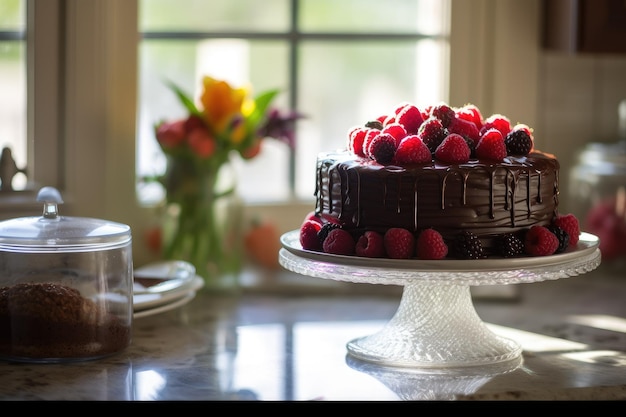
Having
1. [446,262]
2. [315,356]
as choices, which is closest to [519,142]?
[446,262]

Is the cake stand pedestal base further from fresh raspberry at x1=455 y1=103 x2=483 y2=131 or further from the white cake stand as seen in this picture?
fresh raspberry at x1=455 y1=103 x2=483 y2=131

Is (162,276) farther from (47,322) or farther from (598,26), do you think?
(598,26)

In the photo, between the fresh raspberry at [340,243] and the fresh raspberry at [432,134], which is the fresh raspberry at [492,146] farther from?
the fresh raspberry at [340,243]

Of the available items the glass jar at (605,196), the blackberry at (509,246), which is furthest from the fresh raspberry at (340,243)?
the glass jar at (605,196)

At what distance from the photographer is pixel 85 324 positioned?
159cm

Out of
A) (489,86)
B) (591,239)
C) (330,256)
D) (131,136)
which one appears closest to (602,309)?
(591,239)

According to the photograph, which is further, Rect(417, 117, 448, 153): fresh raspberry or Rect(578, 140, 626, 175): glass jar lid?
Rect(578, 140, 626, 175): glass jar lid

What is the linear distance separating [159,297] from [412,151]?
0.55 meters

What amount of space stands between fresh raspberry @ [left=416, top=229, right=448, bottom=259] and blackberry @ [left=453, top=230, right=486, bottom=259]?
2 centimetres

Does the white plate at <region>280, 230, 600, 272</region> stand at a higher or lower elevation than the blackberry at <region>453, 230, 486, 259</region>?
lower

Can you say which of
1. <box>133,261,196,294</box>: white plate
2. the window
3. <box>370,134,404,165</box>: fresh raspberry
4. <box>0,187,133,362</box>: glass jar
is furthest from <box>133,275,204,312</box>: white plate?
<box>370,134,404,165</box>: fresh raspberry

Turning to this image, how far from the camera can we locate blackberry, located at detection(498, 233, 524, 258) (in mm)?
1548

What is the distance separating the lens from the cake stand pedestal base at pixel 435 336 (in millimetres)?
1641

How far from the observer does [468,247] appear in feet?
4.98
